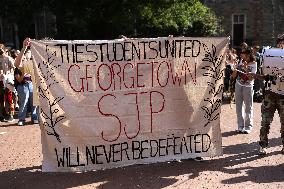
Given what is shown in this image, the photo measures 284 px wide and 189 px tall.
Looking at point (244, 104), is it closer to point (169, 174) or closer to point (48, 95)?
point (169, 174)

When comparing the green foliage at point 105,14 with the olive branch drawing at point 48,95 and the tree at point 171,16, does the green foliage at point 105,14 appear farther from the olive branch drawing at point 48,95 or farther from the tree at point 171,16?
the olive branch drawing at point 48,95

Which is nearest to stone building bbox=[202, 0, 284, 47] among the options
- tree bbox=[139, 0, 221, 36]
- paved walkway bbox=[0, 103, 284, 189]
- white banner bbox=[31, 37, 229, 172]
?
tree bbox=[139, 0, 221, 36]

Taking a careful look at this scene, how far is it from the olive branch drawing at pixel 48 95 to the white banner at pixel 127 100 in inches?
0.5

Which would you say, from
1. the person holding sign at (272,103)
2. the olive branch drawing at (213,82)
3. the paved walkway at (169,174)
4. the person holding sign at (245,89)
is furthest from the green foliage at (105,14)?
the person holding sign at (272,103)

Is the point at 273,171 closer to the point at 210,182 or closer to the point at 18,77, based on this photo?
the point at 210,182

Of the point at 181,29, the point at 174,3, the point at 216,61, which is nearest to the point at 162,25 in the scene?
the point at 174,3

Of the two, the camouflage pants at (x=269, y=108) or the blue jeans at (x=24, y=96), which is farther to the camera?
the blue jeans at (x=24, y=96)

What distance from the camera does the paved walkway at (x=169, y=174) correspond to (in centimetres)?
584

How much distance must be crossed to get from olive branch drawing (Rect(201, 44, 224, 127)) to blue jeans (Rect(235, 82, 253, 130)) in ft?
7.24

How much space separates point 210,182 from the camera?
5875 mm

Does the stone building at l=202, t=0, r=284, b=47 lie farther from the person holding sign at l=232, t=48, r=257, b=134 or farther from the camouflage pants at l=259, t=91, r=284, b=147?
the camouflage pants at l=259, t=91, r=284, b=147

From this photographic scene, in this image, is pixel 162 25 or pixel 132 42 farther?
pixel 162 25

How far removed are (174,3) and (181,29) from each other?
3784 mm

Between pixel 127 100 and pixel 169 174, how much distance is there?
1198mm
